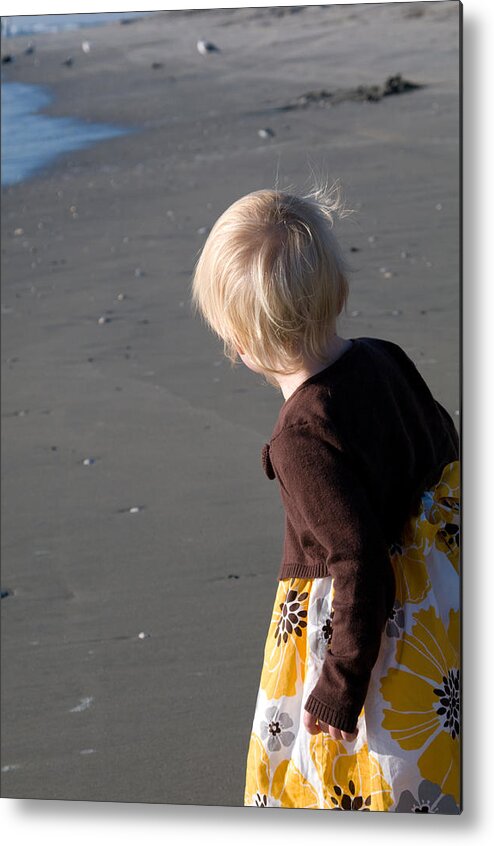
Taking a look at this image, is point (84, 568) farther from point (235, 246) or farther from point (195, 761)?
point (235, 246)

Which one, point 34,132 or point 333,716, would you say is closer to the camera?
point 333,716

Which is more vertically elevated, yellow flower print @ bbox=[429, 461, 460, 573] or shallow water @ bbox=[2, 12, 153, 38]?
shallow water @ bbox=[2, 12, 153, 38]

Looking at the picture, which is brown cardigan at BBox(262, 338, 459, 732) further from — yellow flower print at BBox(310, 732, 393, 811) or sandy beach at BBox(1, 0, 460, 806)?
sandy beach at BBox(1, 0, 460, 806)

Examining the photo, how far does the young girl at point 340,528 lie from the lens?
1680mm

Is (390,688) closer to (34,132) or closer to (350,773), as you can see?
(350,773)

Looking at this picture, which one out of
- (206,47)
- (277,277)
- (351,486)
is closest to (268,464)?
(351,486)

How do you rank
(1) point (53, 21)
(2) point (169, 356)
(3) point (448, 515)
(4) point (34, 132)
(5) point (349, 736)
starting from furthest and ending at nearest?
(4) point (34, 132), (2) point (169, 356), (1) point (53, 21), (3) point (448, 515), (5) point (349, 736)

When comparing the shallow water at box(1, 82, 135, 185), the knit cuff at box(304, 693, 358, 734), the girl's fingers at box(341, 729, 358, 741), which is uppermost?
the shallow water at box(1, 82, 135, 185)

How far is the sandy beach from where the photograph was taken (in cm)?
268

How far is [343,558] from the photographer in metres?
1.67

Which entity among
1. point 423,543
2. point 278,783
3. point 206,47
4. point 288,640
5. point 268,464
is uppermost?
point 206,47

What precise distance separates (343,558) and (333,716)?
220 millimetres

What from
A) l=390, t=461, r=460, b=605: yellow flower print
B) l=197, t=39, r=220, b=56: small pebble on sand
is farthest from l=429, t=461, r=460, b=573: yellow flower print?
l=197, t=39, r=220, b=56: small pebble on sand

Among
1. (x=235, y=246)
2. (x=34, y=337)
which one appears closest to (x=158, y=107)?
(x=34, y=337)
